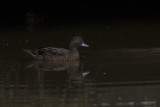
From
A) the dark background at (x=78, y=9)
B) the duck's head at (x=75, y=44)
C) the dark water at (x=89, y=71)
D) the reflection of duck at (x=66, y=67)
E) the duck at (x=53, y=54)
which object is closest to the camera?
the dark water at (x=89, y=71)

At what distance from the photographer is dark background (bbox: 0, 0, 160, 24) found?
20.1m

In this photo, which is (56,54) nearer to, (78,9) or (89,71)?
(89,71)

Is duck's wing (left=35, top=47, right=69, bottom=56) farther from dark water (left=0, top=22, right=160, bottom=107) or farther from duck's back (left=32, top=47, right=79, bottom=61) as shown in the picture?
dark water (left=0, top=22, right=160, bottom=107)

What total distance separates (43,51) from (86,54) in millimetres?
1082

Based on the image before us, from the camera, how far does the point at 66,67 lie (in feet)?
41.0

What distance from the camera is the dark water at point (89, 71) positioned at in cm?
946

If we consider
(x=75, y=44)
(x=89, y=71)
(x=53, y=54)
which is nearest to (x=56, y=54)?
(x=53, y=54)

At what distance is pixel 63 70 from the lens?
39.5 feet

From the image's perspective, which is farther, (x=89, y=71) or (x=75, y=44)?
(x=75, y=44)

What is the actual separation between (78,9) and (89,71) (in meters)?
10.4

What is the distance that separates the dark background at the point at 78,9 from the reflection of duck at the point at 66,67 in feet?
22.1

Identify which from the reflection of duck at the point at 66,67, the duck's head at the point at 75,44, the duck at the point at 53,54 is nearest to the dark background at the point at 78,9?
the duck's head at the point at 75,44

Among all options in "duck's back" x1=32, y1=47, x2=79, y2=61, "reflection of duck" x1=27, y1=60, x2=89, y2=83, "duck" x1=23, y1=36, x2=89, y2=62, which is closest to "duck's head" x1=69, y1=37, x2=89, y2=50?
"duck" x1=23, y1=36, x2=89, y2=62

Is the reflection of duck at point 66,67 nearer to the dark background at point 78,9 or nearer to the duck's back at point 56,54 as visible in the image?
the duck's back at point 56,54
